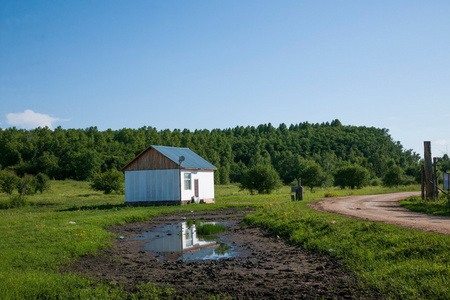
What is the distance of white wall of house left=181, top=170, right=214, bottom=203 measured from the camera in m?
31.1

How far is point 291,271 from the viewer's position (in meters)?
8.68

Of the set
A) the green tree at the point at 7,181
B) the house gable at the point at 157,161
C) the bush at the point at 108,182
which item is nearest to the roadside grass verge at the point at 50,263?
the house gable at the point at 157,161

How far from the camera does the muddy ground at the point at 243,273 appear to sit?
23.0ft

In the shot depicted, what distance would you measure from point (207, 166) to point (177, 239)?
67.4 feet

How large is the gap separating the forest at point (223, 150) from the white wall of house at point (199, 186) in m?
51.4

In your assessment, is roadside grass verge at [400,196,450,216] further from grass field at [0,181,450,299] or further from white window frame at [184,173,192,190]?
white window frame at [184,173,192,190]

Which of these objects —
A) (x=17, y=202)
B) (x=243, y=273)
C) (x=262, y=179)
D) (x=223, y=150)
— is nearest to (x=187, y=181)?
(x=17, y=202)

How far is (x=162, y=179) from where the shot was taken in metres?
31.3

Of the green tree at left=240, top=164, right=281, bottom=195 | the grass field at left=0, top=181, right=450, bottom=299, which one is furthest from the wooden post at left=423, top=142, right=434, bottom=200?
the green tree at left=240, top=164, right=281, bottom=195

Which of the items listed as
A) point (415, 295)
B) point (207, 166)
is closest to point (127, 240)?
point (415, 295)

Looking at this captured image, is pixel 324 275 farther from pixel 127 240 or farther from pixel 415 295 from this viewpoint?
pixel 127 240

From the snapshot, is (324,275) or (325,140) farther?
(325,140)

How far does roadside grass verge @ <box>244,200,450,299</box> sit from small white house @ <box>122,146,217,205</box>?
17796 millimetres

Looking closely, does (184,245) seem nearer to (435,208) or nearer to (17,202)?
(435,208)
